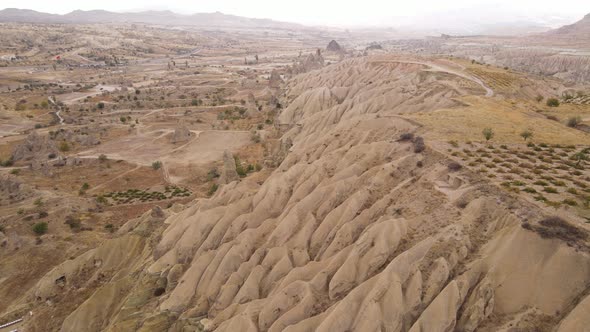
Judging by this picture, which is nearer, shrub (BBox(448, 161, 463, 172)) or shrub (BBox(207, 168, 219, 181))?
shrub (BBox(448, 161, 463, 172))

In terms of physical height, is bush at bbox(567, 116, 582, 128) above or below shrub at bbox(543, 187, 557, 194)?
above

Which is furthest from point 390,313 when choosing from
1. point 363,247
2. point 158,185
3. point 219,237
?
point 158,185

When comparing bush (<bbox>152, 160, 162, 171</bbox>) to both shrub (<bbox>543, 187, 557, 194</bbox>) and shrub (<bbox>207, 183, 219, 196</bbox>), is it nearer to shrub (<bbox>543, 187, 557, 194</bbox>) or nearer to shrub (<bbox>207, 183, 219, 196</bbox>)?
shrub (<bbox>207, 183, 219, 196</bbox>)

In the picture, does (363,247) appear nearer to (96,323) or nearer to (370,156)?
(370,156)

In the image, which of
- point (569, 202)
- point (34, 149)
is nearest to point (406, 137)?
point (569, 202)

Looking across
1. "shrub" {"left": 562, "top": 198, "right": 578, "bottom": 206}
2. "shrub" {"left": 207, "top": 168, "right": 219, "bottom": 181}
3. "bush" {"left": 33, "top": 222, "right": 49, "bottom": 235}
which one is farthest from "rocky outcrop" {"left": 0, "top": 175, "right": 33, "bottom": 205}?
"shrub" {"left": 562, "top": 198, "right": 578, "bottom": 206}

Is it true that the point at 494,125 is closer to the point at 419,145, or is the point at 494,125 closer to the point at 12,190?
the point at 419,145

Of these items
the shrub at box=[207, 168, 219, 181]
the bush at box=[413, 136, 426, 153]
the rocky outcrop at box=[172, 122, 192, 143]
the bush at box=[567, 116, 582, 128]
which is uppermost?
the bush at box=[567, 116, 582, 128]

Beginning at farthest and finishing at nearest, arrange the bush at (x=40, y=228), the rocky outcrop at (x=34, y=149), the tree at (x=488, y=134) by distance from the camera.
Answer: the rocky outcrop at (x=34, y=149) → the bush at (x=40, y=228) → the tree at (x=488, y=134)

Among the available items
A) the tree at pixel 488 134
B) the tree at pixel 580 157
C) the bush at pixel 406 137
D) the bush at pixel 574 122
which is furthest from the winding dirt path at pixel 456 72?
the bush at pixel 406 137

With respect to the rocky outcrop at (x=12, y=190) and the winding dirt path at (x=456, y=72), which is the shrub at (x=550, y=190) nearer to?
the winding dirt path at (x=456, y=72)
